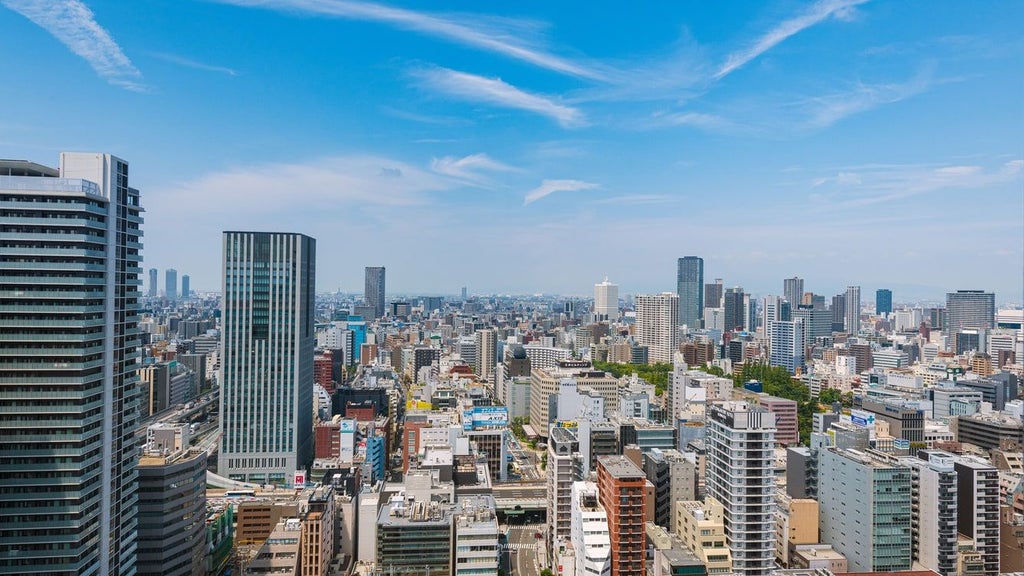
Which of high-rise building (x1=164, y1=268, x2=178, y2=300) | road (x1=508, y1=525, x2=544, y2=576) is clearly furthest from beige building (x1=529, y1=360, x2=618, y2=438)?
high-rise building (x1=164, y1=268, x2=178, y2=300)

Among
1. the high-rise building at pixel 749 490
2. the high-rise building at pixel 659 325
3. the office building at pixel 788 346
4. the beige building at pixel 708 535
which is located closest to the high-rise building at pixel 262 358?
the beige building at pixel 708 535

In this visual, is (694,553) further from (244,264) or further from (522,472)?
(244,264)

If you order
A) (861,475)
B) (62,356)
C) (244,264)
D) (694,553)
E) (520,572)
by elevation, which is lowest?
(520,572)

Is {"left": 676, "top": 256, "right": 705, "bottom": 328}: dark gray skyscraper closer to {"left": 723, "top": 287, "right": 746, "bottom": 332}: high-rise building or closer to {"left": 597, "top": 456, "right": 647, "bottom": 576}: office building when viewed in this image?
{"left": 723, "top": 287, "right": 746, "bottom": 332}: high-rise building

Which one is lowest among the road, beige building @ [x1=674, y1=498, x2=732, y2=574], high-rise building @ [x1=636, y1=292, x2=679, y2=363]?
the road

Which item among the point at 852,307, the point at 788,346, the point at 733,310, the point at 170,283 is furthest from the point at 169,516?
the point at 170,283

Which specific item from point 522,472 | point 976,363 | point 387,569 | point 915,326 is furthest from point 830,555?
point 915,326
